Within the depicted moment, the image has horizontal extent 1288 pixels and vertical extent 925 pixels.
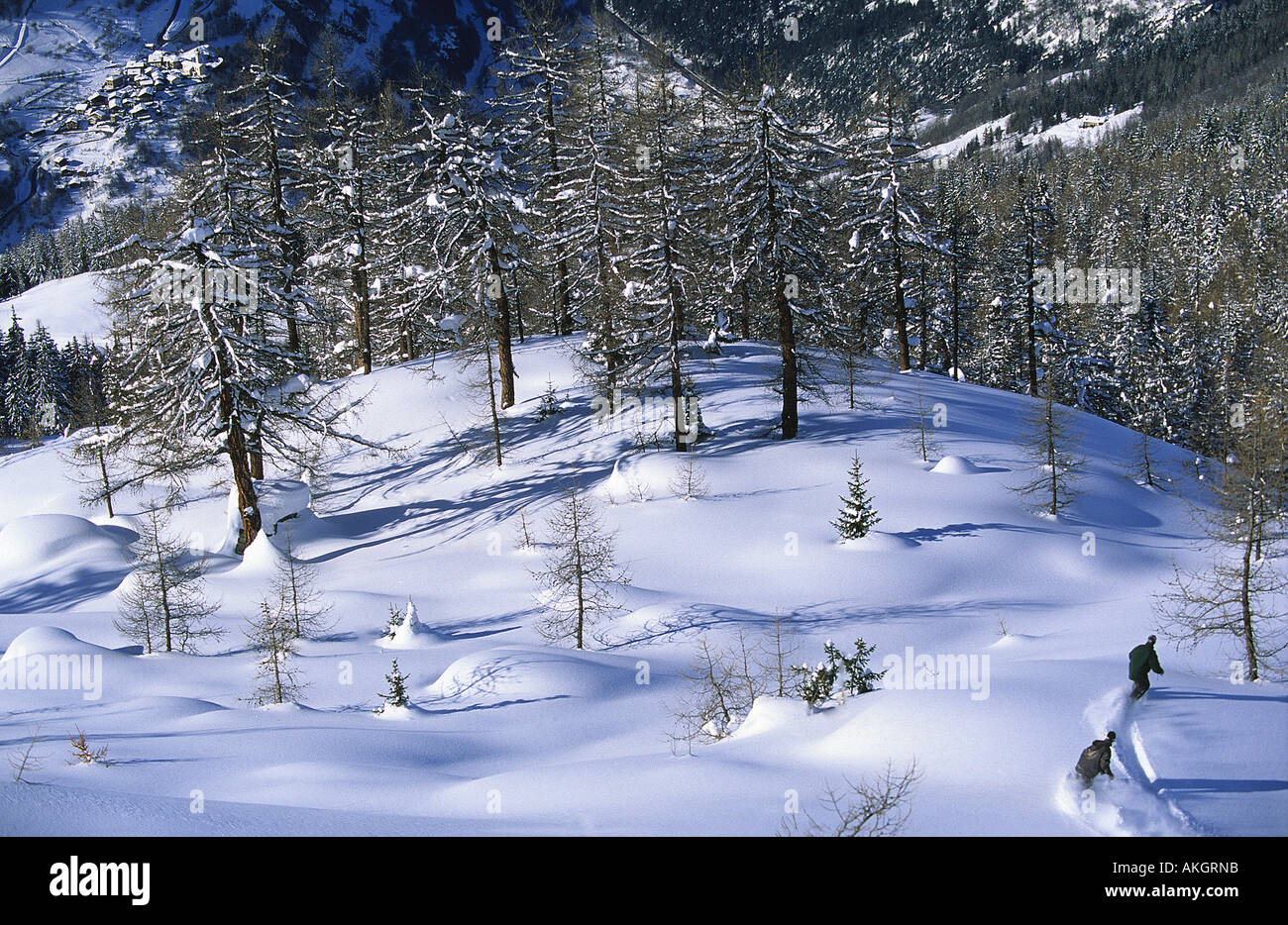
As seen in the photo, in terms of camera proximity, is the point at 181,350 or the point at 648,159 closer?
the point at 181,350

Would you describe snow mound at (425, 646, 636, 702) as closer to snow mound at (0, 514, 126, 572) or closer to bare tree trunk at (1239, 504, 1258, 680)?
bare tree trunk at (1239, 504, 1258, 680)

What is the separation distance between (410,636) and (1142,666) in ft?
47.3

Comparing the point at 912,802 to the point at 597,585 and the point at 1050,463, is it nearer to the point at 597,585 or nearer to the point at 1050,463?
the point at 597,585

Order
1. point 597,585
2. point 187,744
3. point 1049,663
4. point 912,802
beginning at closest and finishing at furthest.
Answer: point 912,802 → point 187,744 → point 1049,663 → point 597,585

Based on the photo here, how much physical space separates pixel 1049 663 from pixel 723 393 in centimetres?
1983

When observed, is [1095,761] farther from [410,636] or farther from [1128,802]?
[410,636]

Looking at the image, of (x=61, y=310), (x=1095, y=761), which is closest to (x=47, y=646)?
(x=1095, y=761)

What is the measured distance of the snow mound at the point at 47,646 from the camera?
47.7ft

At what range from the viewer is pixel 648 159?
79.2 ft

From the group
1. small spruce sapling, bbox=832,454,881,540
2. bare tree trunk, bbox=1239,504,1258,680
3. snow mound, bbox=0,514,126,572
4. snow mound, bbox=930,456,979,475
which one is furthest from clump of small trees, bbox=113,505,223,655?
snow mound, bbox=930,456,979,475

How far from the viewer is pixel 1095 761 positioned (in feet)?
27.4
